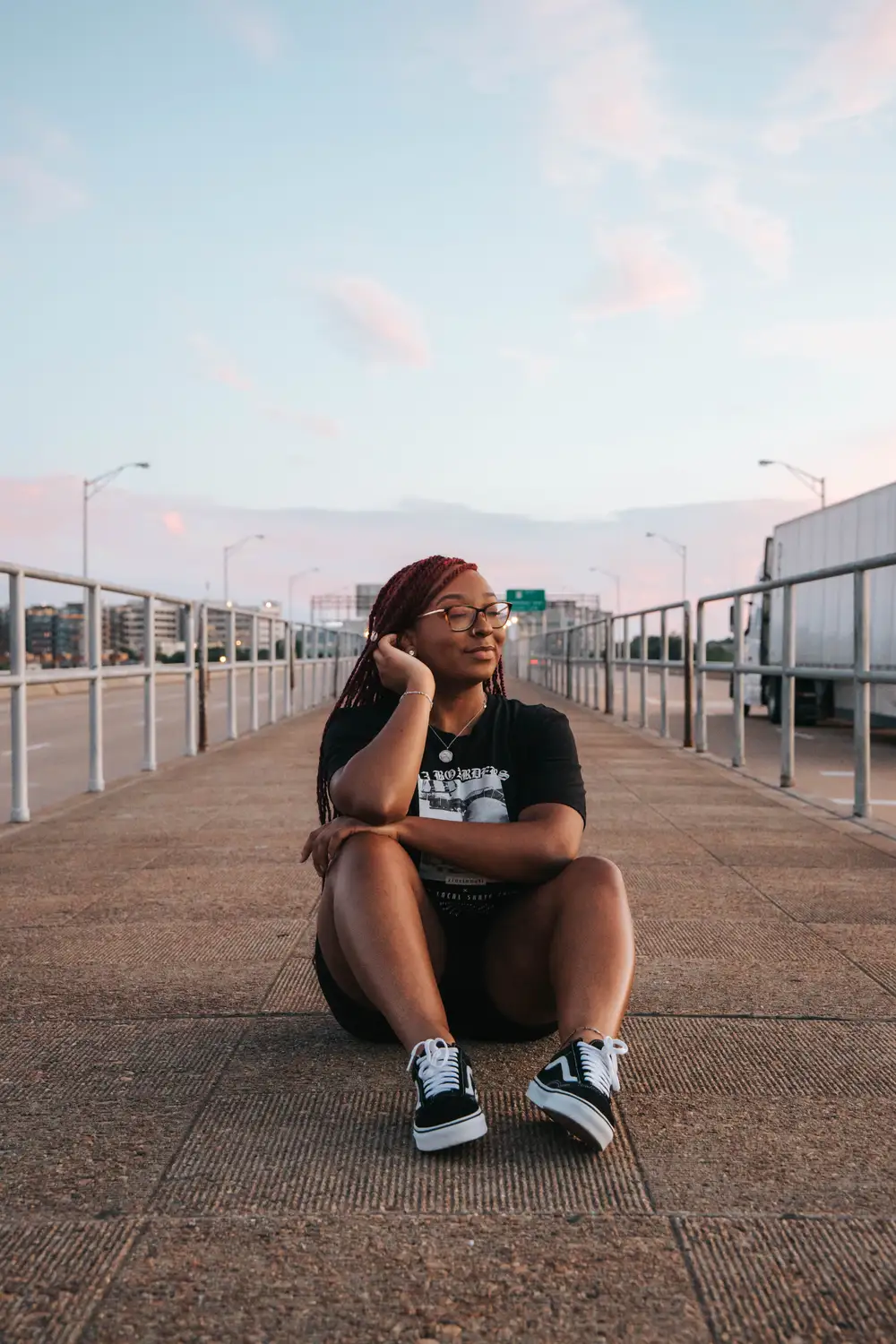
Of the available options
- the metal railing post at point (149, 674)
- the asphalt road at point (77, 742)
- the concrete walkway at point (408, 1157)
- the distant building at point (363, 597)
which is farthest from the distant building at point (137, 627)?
the distant building at point (363, 597)

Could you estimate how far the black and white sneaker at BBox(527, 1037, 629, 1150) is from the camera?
2.38 metres

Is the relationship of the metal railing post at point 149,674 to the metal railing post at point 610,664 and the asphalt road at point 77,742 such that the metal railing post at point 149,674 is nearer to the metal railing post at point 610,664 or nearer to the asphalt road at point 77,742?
the asphalt road at point 77,742

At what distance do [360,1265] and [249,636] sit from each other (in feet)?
43.8

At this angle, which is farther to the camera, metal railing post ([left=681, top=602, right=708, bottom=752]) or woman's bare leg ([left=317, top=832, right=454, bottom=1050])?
metal railing post ([left=681, top=602, right=708, bottom=752])

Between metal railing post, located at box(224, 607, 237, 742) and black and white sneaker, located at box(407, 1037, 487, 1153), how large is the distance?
10.8m

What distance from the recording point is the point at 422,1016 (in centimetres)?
260

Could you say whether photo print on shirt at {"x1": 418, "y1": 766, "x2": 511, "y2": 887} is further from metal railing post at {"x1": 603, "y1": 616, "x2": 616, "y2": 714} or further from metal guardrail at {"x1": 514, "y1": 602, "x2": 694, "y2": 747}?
metal railing post at {"x1": 603, "y1": 616, "x2": 616, "y2": 714}

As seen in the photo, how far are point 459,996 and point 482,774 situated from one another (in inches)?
20.4

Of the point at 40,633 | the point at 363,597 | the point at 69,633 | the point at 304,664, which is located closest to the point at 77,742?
the point at 304,664

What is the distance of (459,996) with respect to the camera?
10.0ft

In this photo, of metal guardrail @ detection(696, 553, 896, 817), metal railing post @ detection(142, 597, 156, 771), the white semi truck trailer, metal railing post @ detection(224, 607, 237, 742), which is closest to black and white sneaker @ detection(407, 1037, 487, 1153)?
metal guardrail @ detection(696, 553, 896, 817)

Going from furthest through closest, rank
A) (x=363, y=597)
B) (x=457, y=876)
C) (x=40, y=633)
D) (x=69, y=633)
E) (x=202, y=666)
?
Answer: (x=363, y=597)
(x=202, y=666)
(x=69, y=633)
(x=40, y=633)
(x=457, y=876)

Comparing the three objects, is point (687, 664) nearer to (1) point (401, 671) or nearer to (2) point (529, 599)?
(1) point (401, 671)

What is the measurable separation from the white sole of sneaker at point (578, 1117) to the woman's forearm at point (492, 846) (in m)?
0.56
